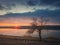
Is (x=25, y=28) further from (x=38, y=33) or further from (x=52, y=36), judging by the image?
(x=52, y=36)

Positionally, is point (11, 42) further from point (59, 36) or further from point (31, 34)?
point (59, 36)

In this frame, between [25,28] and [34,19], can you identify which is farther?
[25,28]

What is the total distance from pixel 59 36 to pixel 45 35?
48cm

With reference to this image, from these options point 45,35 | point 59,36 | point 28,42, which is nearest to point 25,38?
point 28,42

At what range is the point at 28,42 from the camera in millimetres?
7109

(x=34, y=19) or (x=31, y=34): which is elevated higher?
(x=34, y=19)

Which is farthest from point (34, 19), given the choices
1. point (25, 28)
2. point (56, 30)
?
point (56, 30)

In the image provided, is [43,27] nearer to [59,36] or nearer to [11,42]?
[59,36]

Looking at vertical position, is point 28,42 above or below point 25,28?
below

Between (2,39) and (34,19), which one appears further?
(2,39)

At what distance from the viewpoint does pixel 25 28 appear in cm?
714

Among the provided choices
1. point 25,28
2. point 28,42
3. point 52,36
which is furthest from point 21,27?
point 52,36

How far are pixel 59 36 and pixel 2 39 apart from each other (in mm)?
2098

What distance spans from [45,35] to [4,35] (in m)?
1.42
